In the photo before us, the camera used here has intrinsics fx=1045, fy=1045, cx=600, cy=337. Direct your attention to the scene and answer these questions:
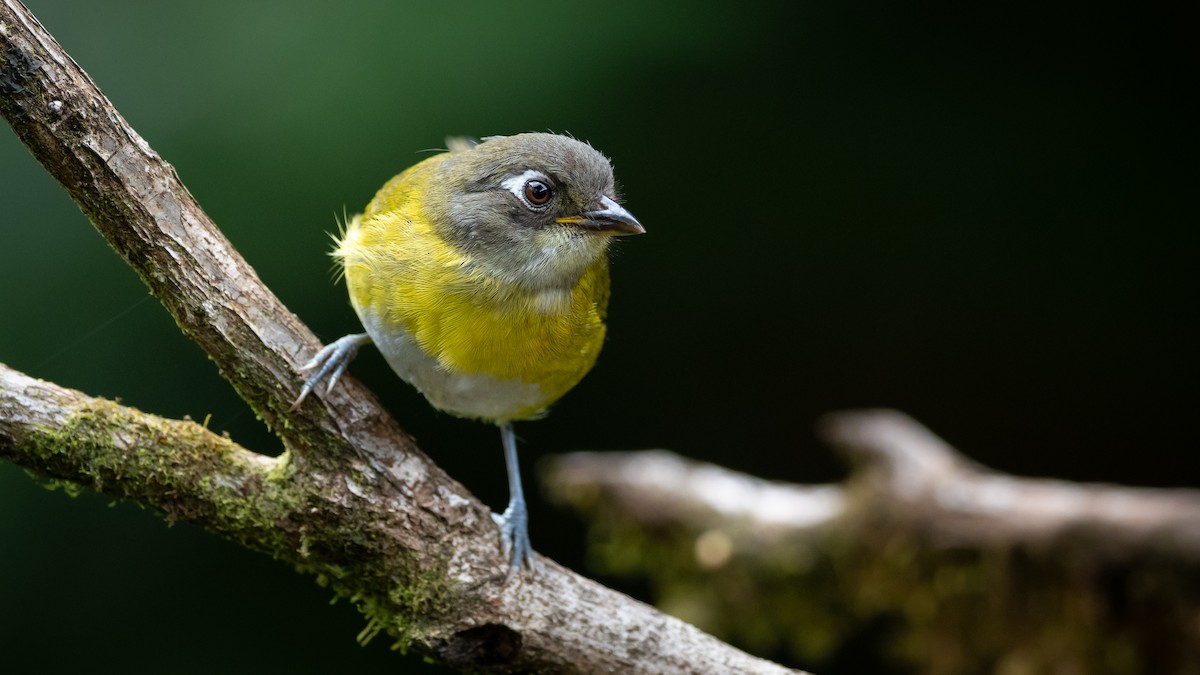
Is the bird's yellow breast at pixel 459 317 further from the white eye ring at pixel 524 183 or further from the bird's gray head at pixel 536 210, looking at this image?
the white eye ring at pixel 524 183

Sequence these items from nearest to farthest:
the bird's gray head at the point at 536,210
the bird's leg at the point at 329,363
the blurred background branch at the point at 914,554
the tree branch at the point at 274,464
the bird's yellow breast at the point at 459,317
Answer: the tree branch at the point at 274,464
the bird's leg at the point at 329,363
the bird's yellow breast at the point at 459,317
the bird's gray head at the point at 536,210
the blurred background branch at the point at 914,554

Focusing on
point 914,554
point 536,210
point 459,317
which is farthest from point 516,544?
point 914,554

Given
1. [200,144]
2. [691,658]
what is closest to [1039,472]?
[691,658]

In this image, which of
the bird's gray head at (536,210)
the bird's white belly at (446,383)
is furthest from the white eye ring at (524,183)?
the bird's white belly at (446,383)

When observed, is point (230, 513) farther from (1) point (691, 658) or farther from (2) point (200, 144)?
(2) point (200, 144)

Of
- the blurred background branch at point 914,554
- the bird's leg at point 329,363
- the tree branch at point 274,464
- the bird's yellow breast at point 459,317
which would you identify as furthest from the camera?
the blurred background branch at point 914,554

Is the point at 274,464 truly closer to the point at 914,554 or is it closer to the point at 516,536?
the point at 516,536
